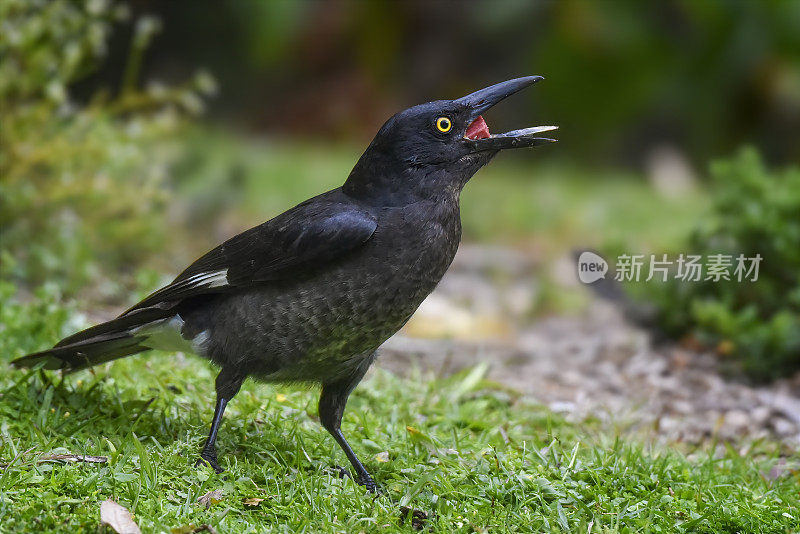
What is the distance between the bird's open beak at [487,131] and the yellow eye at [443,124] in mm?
77

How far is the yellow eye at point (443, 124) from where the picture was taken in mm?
3365

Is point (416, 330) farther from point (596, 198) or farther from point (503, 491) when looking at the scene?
point (596, 198)

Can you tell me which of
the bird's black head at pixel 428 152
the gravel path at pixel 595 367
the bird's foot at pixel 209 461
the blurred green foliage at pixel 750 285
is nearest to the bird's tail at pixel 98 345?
the bird's foot at pixel 209 461

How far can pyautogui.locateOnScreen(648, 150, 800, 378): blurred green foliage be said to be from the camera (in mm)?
4840

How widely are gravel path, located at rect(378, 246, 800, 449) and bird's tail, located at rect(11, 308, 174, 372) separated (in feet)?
5.59

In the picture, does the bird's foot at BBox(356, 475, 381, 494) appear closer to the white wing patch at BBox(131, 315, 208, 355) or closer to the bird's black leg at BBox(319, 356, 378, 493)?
the bird's black leg at BBox(319, 356, 378, 493)

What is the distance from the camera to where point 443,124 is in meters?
3.37

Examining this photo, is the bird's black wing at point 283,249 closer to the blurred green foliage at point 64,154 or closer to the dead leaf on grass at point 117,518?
the dead leaf on grass at point 117,518

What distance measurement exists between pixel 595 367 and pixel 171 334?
2.64m

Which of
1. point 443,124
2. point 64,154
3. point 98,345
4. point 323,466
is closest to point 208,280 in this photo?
point 98,345

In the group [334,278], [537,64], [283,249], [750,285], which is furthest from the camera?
[537,64]

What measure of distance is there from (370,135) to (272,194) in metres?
4.35

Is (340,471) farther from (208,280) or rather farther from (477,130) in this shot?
(477,130)

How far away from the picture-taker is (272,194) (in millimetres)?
8000
